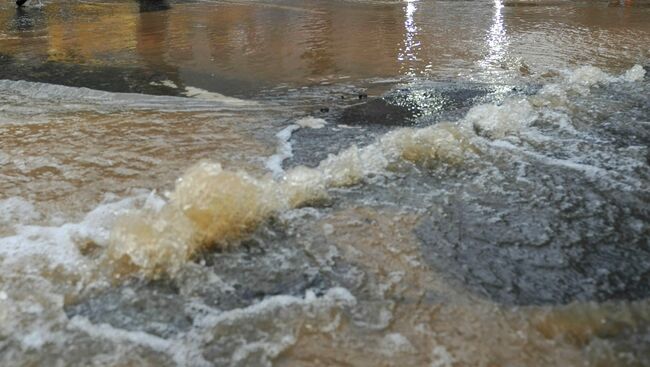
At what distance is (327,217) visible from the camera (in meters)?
3.00

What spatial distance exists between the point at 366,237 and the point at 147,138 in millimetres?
2349

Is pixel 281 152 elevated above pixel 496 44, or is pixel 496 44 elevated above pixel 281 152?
pixel 496 44

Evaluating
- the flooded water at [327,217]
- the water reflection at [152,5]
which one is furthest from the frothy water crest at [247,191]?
the water reflection at [152,5]

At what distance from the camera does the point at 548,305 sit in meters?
2.21

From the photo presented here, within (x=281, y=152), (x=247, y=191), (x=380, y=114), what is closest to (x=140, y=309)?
(x=247, y=191)

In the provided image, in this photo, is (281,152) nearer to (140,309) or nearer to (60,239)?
(60,239)

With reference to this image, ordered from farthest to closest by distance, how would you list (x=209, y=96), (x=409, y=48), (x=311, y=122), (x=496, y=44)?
(x=496, y=44) < (x=409, y=48) < (x=209, y=96) < (x=311, y=122)

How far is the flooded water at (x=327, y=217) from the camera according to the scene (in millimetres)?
2051

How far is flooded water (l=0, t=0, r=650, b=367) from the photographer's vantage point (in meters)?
2.05

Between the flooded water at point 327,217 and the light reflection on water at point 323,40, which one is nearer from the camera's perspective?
the flooded water at point 327,217

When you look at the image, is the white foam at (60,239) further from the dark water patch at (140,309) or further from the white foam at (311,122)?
the white foam at (311,122)

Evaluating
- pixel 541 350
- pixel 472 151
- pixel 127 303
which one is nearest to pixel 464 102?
pixel 472 151

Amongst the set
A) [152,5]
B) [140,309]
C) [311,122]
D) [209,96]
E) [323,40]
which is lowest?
[140,309]

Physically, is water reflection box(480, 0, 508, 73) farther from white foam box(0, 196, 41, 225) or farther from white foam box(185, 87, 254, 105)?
white foam box(0, 196, 41, 225)
